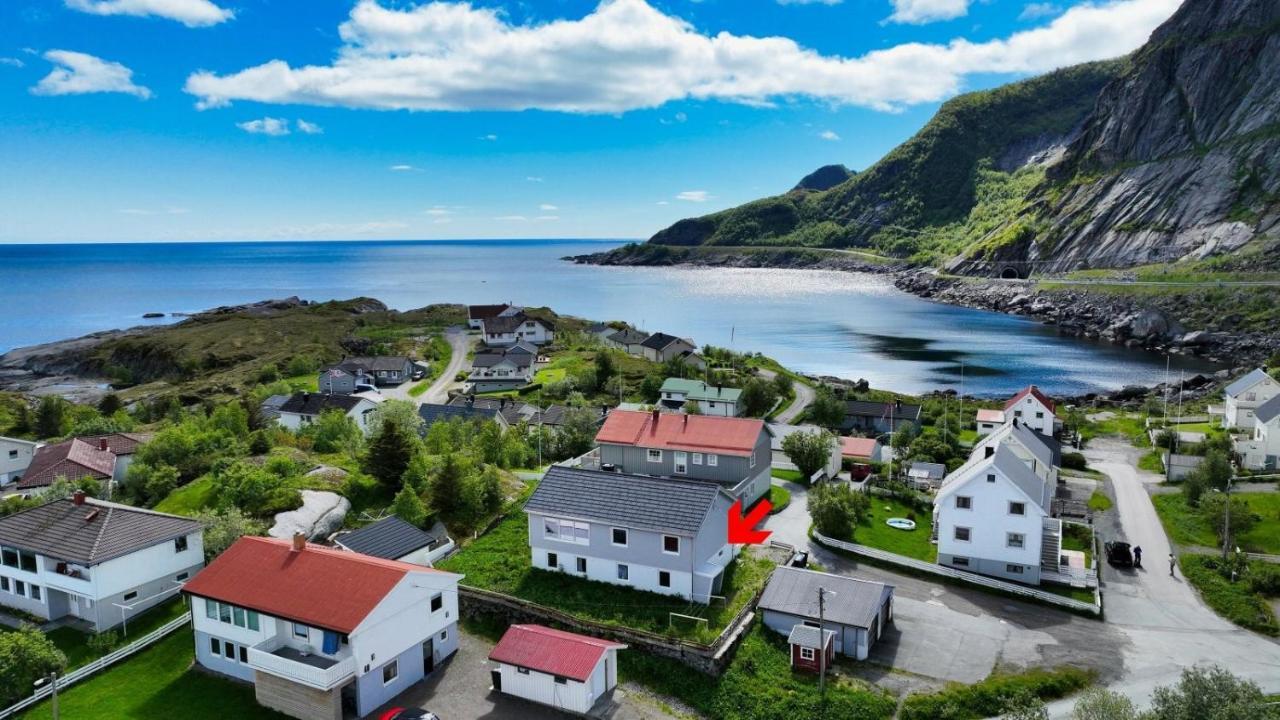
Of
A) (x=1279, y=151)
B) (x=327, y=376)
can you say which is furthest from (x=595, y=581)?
(x=1279, y=151)

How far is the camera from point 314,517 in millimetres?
37344

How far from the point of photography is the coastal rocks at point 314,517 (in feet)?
118

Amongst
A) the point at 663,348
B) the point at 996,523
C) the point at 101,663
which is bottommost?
the point at 101,663

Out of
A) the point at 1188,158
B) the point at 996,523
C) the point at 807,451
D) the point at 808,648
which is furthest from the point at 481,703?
the point at 1188,158

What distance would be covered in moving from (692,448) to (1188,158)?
182755mm

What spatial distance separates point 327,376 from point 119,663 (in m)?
61.7

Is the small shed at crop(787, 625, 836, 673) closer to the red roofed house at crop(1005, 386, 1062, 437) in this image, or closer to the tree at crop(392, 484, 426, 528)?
the tree at crop(392, 484, 426, 528)

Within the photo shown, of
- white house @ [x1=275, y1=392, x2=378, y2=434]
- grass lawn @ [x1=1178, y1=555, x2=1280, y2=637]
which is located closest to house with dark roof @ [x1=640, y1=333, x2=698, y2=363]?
white house @ [x1=275, y1=392, x2=378, y2=434]

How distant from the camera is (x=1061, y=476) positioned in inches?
2105

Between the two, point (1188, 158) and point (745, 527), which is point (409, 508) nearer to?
point (745, 527)

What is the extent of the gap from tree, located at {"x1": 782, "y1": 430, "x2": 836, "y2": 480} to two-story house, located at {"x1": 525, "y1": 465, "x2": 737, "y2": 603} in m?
16.2

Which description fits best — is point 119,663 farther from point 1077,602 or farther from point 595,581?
point 1077,602

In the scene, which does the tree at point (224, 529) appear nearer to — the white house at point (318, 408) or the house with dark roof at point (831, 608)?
the house with dark roof at point (831, 608)

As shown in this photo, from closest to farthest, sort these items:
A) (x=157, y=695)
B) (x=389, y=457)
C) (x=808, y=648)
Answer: (x=157, y=695) → (x=808, y=648) → (x=389, y=457)
